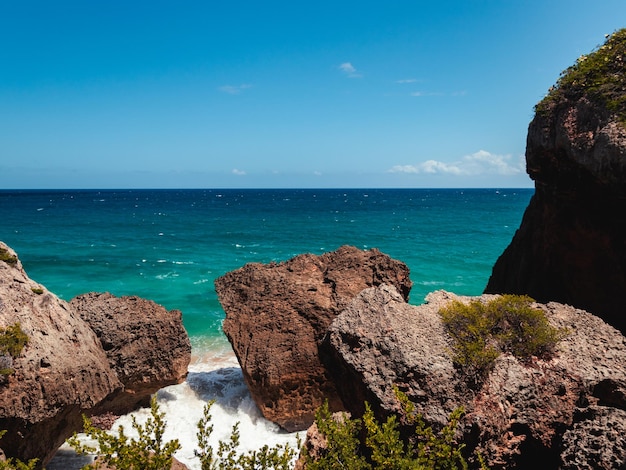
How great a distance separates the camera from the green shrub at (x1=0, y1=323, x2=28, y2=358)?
790cm

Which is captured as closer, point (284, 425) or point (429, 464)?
point (429, 464)

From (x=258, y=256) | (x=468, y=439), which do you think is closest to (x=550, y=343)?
(x=468, y=439)

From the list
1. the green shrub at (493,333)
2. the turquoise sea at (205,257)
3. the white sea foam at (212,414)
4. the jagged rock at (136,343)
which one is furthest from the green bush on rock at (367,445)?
the jagged rock at (136,343)

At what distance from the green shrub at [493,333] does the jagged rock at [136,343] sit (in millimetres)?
7763

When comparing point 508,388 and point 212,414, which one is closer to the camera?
point 508,388

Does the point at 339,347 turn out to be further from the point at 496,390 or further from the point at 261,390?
the point at 261,390

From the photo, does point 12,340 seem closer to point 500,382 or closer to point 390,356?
point 390,356

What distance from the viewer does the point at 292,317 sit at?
476 inches

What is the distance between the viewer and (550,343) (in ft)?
23.3

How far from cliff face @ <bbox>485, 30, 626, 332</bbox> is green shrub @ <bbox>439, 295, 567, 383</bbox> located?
4.76 metres

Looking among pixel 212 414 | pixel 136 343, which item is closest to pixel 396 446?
pixel 212 414

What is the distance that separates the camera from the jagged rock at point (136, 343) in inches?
450

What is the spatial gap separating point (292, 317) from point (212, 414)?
11.9 feet

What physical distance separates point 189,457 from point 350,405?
499cm
